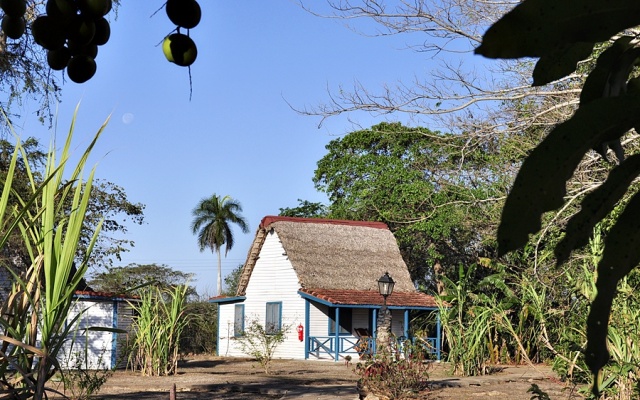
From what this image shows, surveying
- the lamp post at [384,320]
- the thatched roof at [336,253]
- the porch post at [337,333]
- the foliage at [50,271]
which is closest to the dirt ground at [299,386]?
the lamp post at [384,320]

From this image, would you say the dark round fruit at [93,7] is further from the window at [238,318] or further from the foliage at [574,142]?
the window at [238,318]

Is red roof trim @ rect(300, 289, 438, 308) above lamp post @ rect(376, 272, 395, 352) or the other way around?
above

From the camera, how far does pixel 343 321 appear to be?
28375 mm

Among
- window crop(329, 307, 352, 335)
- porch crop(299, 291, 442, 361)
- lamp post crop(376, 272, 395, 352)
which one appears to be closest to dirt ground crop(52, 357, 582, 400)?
lamp post crop(376, 272, 395, 352)

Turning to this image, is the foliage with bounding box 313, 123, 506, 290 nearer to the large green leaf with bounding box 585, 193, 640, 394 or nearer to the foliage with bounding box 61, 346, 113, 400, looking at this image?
the foliage with bounding box 61, 346, 113, 400

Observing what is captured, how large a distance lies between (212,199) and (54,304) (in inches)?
2111

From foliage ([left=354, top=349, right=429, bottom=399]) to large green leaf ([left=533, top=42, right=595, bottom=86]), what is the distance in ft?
39.9

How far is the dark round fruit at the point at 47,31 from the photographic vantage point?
4.52ft

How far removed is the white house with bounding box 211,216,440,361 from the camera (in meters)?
27.8

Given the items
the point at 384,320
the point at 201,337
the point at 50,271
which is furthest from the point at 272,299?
the point at 50,271

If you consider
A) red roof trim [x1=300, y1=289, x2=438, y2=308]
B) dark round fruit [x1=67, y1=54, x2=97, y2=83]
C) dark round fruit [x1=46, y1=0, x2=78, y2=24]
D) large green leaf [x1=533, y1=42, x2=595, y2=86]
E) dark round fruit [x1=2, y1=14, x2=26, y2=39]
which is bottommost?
large green leaf [x1=533, y1=42, x2=595, y2=86]

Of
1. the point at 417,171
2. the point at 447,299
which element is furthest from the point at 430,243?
the point at 447,299

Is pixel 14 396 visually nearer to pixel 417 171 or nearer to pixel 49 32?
pixel 49 32

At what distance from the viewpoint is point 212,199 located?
56.9 metres
